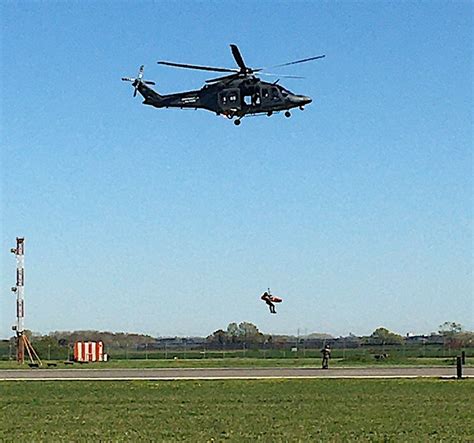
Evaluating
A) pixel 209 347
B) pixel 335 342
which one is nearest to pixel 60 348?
pixel 209 347

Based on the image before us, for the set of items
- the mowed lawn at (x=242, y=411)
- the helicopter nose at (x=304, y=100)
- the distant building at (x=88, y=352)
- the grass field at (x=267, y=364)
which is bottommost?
the mowed lawn at (x=242, y=411)

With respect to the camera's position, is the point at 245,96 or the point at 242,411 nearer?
the point at 242,411

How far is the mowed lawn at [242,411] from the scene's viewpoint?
77.3 feet

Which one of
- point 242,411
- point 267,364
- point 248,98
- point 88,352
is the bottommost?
point 242,411

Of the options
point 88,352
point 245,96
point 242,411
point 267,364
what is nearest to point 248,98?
point 245,96

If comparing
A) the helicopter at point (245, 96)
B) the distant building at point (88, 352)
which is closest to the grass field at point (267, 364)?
the distant building at point (88, 352)

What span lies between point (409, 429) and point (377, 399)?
809 centimetres

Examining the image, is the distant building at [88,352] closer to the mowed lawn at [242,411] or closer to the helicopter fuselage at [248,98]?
the mowed lawn at [242,411]

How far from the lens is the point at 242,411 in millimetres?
28797

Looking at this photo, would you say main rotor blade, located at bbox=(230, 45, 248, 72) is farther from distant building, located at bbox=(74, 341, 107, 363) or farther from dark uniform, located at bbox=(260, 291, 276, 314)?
distant building, located at bbox=(74, 341, 107, 363)

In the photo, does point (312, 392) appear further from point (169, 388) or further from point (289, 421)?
point (289, 421)

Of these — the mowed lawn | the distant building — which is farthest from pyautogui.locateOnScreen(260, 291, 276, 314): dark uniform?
the distant building

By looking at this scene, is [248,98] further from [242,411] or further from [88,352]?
[88,352]

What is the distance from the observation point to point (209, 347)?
349 ft
